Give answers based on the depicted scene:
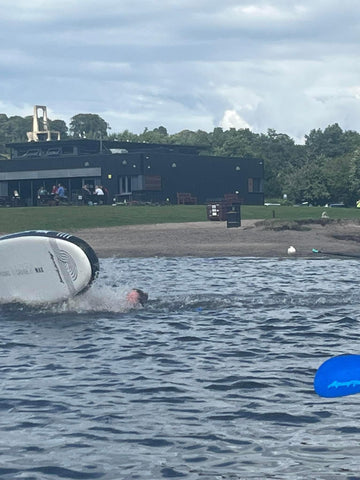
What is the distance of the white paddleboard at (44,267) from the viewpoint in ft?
60.5

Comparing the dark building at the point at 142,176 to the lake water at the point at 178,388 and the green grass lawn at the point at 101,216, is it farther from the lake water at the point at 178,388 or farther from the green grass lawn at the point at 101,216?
the lake water at the point at 178,388

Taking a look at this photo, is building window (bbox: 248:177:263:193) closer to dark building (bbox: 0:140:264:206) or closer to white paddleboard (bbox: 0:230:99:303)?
dark building (bbox: 0:140:264:206)

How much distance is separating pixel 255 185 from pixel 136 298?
57551 mm

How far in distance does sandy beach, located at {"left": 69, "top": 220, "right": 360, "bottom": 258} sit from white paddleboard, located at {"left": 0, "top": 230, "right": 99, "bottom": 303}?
13.9 metres

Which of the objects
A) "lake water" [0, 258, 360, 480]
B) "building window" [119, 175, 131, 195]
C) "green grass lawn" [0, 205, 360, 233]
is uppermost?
"building window" [119, 175, 131, 195]

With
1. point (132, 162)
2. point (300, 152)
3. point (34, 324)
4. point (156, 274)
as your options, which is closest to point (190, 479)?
point (34, 324)

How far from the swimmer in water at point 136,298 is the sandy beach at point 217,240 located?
13.6m

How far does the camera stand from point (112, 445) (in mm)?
8859

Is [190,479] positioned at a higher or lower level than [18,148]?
lower

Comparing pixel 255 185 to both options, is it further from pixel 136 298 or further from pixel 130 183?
pixel 136 298

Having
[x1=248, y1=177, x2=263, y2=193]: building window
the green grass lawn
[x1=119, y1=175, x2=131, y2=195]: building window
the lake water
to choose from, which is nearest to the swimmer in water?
the lake water

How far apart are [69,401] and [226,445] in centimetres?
250

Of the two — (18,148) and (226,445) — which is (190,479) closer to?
(226,445)

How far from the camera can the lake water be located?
329 inches
